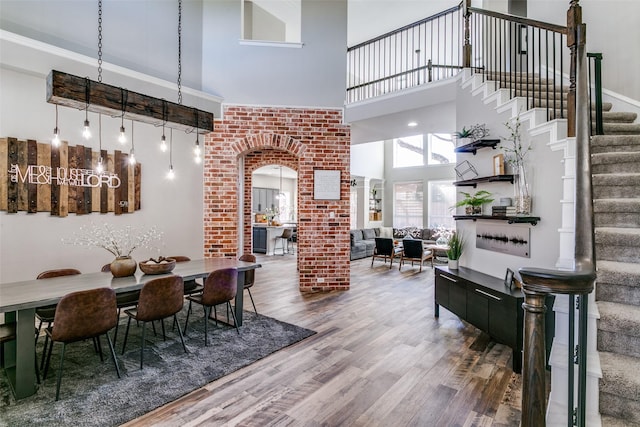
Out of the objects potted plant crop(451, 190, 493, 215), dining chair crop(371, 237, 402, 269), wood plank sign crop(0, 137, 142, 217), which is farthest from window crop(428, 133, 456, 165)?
wood plank sign crop(0, 137, 142, 217)

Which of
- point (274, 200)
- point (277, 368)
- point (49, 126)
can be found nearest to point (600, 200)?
point (277, 368)

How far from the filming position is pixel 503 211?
3297mm

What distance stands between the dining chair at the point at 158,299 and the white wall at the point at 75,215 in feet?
4.56

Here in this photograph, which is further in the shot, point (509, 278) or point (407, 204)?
point (407, 204)

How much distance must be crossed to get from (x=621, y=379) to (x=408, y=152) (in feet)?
36.1

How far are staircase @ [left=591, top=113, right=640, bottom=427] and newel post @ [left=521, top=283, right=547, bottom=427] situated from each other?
2.22ft

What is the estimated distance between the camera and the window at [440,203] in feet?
35.5

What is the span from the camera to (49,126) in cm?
358

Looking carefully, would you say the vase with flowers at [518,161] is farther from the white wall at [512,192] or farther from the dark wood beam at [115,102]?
the dark wood beam at [115,102]

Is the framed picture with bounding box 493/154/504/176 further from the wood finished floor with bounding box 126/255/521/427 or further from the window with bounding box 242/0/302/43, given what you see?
the window with bounding box 242/0/302/43

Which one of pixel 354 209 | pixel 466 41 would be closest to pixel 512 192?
pixel 466 41

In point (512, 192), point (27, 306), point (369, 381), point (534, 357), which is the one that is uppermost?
point (512, 192)

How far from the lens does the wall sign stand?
5.45 meters

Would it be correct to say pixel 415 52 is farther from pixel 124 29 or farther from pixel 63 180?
pixel 63 180
